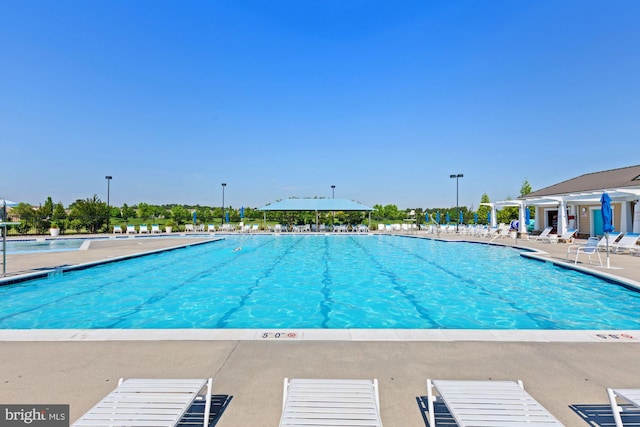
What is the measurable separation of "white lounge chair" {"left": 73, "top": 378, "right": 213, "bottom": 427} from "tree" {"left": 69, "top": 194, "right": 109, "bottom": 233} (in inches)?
1094

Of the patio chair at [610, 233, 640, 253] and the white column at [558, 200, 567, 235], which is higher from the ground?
the white column at [558, 200, 567, 235]

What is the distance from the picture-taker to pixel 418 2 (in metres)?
13.5

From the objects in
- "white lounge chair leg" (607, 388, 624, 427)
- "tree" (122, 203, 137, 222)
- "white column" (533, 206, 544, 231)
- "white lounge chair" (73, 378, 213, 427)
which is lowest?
"white lounge chair leg" (607, 388, 624, 427)

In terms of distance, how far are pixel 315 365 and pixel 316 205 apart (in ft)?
74.5

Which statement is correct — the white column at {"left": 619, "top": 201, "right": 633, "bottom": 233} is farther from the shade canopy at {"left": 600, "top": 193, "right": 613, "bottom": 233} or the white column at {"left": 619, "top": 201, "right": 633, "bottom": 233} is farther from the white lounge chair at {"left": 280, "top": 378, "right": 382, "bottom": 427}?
Answer: the white lounge chair at {"left": 280, "top": 378, "right": 382, "bottom": 427}

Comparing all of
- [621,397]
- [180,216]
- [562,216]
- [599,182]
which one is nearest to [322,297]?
[621,397]

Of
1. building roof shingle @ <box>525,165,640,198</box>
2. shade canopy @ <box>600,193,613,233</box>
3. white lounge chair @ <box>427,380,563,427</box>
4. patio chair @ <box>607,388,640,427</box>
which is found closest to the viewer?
white lounge chair @ <box>427,380,563,427</box>

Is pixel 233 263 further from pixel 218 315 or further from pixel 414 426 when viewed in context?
pixel 414 426

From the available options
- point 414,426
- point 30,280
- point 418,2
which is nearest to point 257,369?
point 414,426

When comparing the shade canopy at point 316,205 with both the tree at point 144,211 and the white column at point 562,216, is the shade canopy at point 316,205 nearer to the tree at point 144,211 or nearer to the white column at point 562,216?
the white column at point 562,216

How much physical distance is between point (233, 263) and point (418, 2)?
1288cm

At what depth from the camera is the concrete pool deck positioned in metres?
2.42

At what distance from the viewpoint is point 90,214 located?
24.8 metres

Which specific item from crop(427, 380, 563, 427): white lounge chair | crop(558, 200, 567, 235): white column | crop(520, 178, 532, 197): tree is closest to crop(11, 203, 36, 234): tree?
crop(427, 380, 563, 427): white lounge chair
